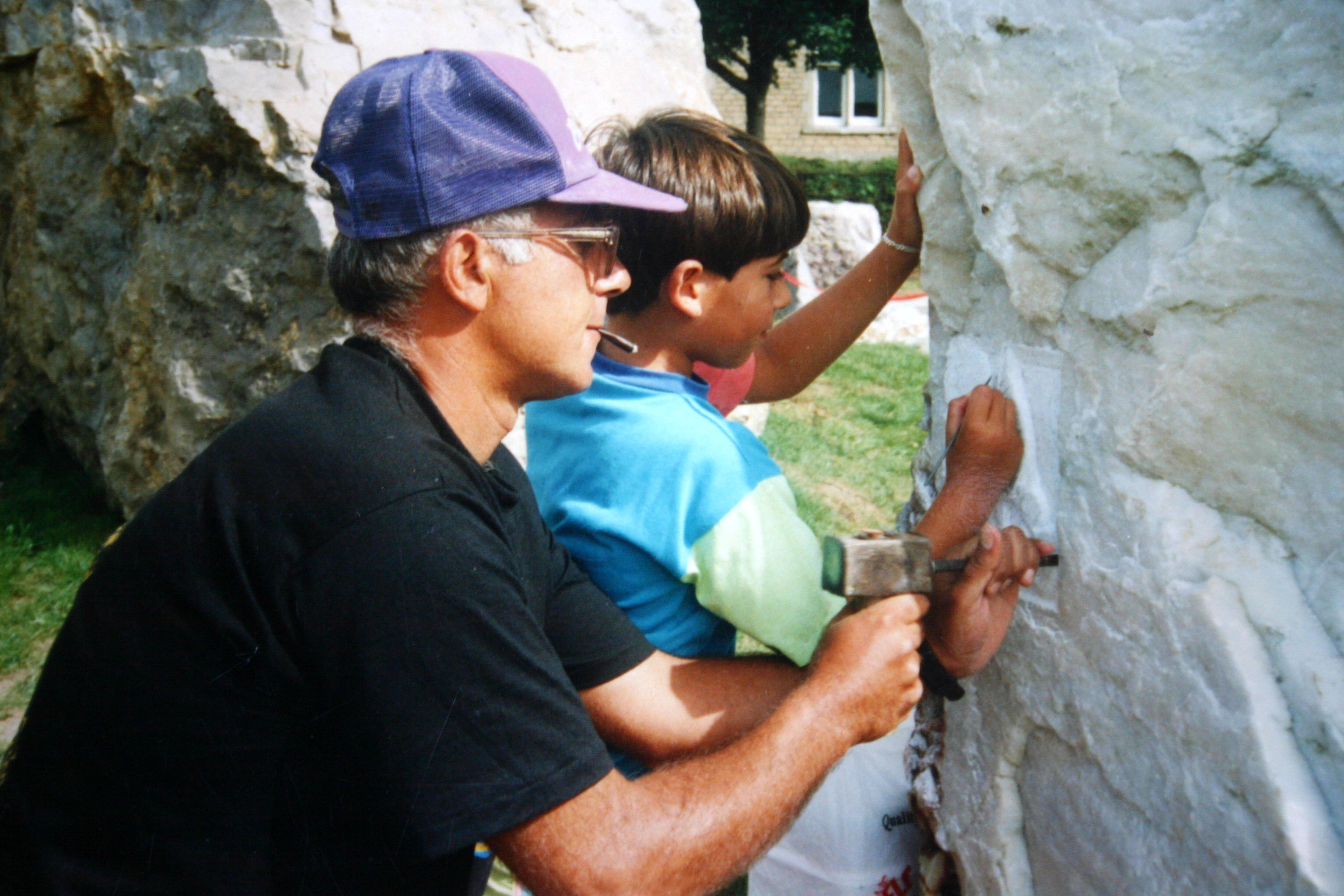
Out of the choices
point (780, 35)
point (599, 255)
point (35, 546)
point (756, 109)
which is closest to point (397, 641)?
point (599, 255)

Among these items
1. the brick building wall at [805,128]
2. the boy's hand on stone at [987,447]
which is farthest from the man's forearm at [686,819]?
the brick building wall at [805,128]

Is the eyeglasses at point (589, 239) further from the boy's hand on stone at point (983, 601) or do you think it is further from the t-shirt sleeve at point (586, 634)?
the boy's hand on stone at point (983, 601)

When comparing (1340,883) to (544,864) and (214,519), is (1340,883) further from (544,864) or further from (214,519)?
(214,519)

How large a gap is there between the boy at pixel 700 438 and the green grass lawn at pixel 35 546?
7.82 feet

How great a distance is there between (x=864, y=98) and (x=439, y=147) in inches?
899

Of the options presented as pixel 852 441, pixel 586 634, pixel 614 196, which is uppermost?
pixel 614 196

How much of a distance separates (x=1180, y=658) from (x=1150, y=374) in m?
0.38

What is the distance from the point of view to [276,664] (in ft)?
3.78

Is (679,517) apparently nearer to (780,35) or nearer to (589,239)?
(589,239)

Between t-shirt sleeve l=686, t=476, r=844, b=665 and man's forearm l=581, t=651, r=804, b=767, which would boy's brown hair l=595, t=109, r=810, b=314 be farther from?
man's forearm l=581, t=651, r=804, b=767

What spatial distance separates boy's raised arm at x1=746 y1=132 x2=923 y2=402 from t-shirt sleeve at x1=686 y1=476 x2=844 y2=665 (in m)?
0.64

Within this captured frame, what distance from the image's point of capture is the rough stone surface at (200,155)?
3.07 metres

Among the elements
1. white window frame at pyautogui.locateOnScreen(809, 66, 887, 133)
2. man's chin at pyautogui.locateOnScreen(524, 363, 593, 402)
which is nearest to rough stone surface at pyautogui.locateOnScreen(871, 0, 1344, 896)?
man's chin at pyautogui.locateOnScreen(524, 363, 593, 402)

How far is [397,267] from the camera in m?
1.37
